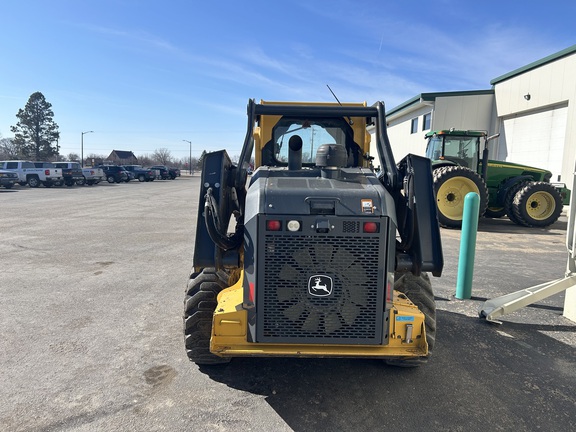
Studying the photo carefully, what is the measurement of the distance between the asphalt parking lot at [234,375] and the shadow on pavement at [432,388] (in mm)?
11

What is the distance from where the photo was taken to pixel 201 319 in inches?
135

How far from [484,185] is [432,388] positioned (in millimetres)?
9434

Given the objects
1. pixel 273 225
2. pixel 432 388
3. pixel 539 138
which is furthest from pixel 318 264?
pixel 539 138

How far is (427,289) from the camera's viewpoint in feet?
12.3

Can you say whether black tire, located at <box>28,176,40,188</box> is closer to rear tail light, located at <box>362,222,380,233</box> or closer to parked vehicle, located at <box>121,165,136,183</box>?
parked vehicle, located at <box>121,165,136,183</box>

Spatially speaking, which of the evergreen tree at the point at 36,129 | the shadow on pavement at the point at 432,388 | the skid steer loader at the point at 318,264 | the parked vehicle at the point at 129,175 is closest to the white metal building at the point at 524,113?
the shadow on pavement at the point at 432,388

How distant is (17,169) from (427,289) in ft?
103

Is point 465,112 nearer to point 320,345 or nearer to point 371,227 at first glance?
point 371,227

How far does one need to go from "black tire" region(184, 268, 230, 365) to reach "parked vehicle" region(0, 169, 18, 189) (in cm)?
2724

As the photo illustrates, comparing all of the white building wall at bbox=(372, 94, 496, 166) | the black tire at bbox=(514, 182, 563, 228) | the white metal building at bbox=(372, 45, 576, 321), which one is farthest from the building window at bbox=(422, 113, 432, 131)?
the black tire at bbox=(514, 182, 563, 228)

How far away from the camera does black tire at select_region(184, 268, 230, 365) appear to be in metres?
3.43

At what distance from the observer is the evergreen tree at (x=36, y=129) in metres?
68.0

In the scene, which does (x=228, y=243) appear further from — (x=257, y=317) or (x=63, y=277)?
(x=63, y=277)

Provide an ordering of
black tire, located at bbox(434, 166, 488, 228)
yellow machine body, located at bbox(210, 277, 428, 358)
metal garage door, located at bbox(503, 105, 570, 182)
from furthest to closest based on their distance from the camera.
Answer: metal garage door, located at bbox(503, 105, 570, 182)
black tire, located at bbox(434, 166, 488, 228)
yellow machine body, located at bbox(210, 277, 428, 358)
